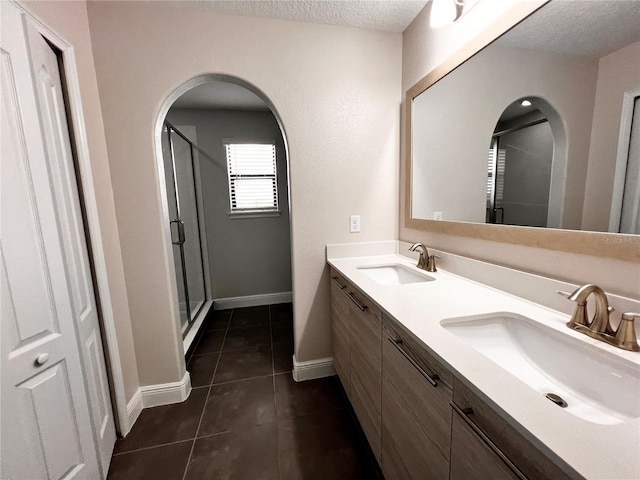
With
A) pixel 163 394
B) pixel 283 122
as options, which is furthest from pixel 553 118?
pixel 163 394

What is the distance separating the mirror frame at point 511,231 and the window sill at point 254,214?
1.96m

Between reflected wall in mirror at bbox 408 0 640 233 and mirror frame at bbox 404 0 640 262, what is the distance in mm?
32

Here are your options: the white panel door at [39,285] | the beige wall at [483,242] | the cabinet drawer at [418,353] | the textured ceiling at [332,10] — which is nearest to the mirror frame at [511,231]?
the beige wall at [483,242]

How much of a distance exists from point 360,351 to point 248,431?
0.87 m

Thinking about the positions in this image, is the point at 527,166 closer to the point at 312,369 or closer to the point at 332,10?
the point at 332,10

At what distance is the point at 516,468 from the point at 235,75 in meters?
2.05

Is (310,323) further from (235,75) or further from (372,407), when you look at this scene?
(235,75)

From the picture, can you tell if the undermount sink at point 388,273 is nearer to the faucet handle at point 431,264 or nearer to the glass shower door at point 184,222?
the faucet handle at point 431,264

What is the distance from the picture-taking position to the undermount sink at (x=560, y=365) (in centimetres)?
62

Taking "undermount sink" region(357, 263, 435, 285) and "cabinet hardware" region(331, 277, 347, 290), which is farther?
"undermount sink" region(357, 263, 435, 285)

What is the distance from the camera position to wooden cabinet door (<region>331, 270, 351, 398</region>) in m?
1.53

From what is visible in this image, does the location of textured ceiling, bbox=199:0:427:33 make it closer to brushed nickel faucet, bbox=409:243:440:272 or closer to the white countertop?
brushed nickel faucet, bbox=409:243:440:272

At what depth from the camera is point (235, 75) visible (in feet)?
5.17

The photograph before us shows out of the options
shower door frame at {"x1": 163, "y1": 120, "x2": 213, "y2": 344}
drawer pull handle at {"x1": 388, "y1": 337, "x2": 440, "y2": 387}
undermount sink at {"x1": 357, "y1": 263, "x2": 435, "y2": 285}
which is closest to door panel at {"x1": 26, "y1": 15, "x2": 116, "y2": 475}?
shower door frame at {"x1": 163, "y1": 120, "x2": 213, "y2": 344}
